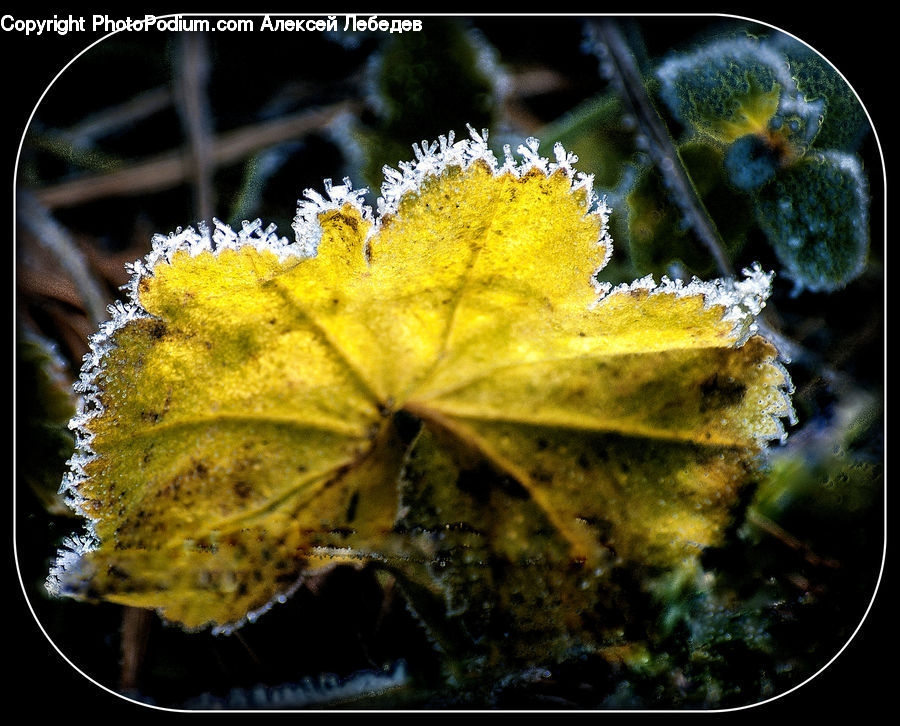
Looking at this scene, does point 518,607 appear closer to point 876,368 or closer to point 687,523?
point 687,523

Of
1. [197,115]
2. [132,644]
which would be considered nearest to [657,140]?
[197,115]

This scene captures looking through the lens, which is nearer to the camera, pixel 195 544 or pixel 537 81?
pixel 195 544

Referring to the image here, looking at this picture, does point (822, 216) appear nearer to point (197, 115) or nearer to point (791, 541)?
point (791, 541)

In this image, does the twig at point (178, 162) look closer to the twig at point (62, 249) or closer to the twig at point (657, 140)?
the twig at point (62, 249)

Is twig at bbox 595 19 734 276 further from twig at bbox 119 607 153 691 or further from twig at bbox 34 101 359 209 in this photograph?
twig at bbox 119 607 153 691

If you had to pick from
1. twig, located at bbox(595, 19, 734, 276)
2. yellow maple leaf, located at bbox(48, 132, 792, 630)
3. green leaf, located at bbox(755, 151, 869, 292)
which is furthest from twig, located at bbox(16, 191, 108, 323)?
green leaf, located at bbox(755, 151, 869, 292)

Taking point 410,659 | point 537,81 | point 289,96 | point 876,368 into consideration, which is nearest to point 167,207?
point 289,96
